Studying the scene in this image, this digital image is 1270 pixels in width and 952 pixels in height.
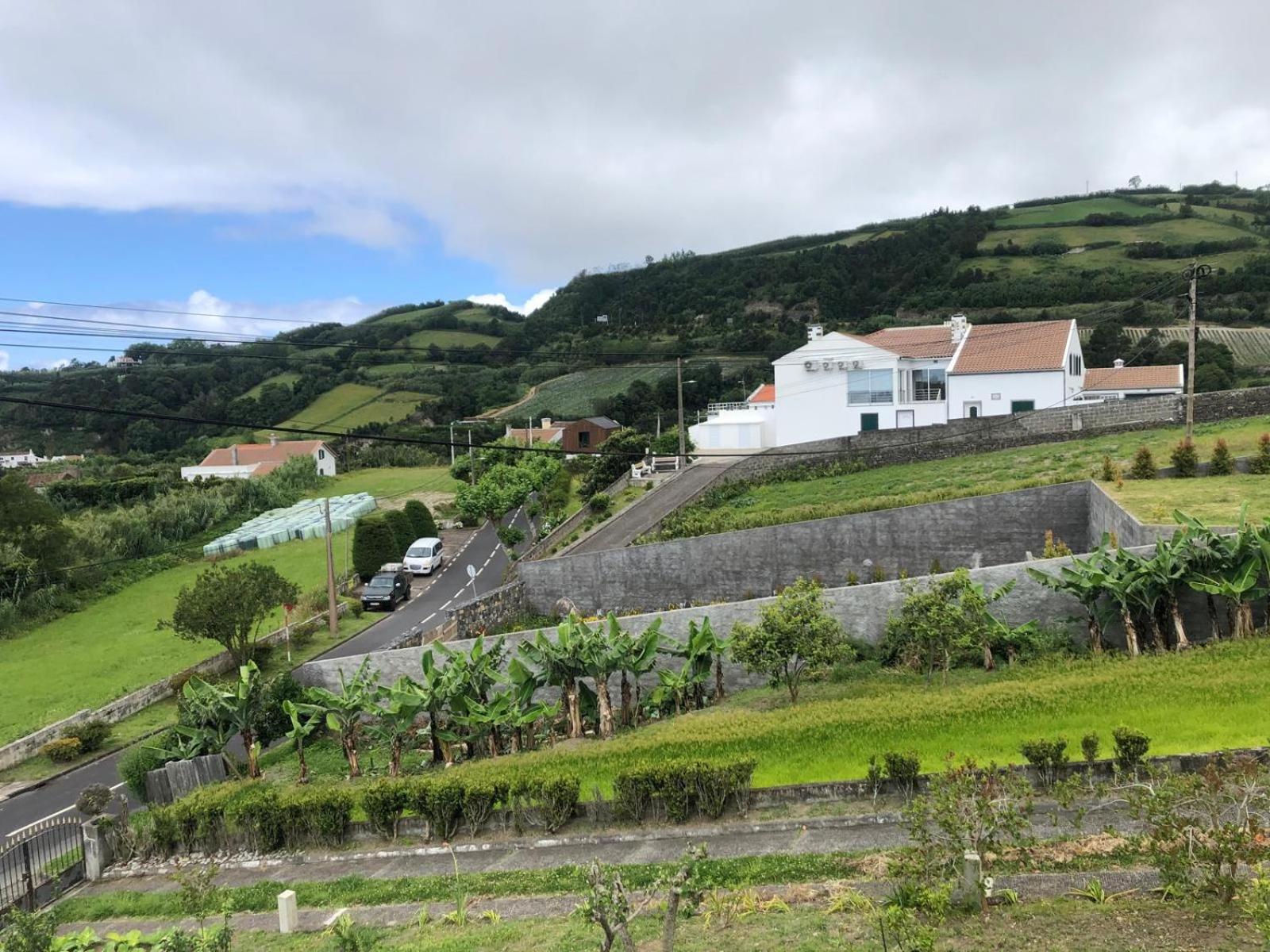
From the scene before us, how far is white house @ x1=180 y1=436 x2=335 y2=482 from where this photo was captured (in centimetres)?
7569

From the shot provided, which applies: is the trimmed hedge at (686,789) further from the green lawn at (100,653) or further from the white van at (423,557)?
the white van at (423,557)

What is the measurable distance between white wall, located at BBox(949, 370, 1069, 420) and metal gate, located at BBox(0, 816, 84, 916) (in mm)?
33856

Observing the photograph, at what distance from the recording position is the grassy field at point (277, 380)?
106312mm

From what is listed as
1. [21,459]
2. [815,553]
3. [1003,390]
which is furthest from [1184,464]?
[21,459]

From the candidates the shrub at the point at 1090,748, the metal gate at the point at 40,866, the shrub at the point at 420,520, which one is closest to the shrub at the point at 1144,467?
the shrub at the point at 1090,748

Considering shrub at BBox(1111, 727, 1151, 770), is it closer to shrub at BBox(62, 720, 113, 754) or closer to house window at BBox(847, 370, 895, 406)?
shrub at BBox(62, 720, 113, 754)

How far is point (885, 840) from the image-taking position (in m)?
9.55

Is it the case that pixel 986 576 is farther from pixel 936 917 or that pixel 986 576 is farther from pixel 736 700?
pixel 936 917

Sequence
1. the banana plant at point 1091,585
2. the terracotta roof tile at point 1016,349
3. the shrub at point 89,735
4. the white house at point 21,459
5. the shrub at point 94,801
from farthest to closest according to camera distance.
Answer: the white house at point 21,459
the terracotta roof tile at point 1016,349
the shrub at point 89,735
the banana plant at point 1091,585
the shrub at point 94,801

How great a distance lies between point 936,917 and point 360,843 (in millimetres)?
8774

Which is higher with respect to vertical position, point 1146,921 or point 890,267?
point 890,267

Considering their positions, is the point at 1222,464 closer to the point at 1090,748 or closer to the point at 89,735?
the point at 1090,748

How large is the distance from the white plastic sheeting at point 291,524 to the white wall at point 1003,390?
3056 centimetres

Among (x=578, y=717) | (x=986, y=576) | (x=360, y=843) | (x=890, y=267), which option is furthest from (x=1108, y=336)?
→ (x=360, y=843)
